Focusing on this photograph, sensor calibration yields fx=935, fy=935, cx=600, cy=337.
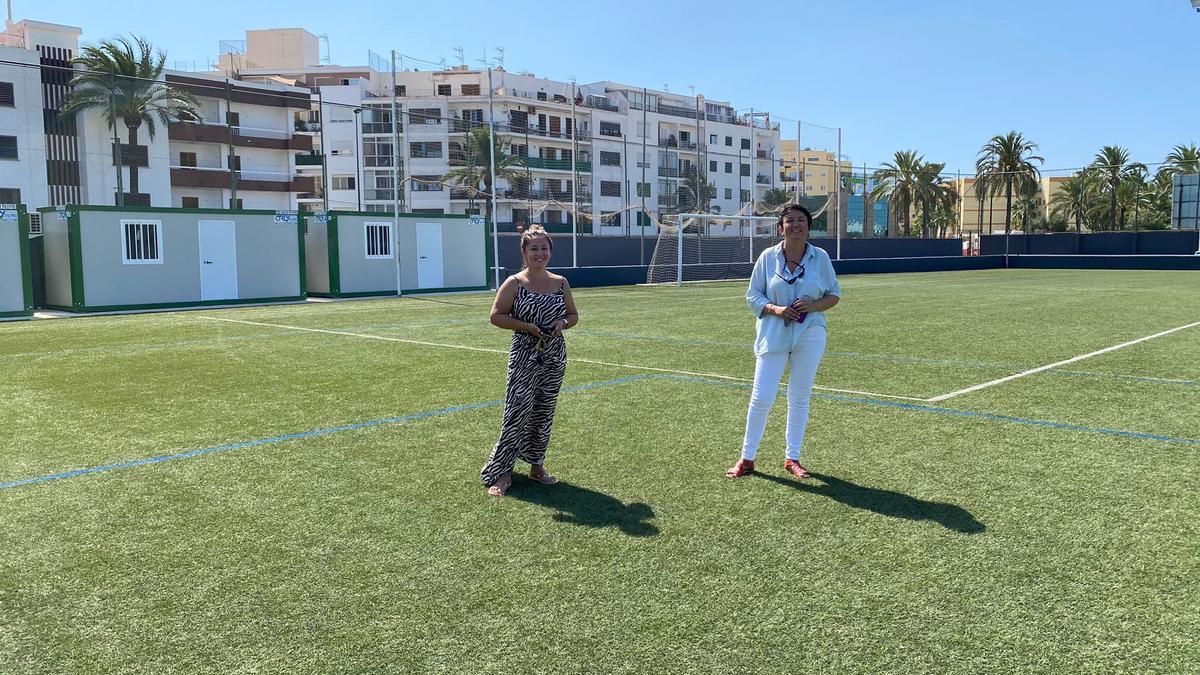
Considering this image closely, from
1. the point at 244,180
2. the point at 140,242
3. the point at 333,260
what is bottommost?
the point at 333,260

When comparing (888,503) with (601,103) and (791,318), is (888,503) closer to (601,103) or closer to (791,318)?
(791,318)

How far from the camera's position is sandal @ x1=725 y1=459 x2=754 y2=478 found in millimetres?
5930

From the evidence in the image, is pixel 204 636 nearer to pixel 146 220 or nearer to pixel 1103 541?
pixel 1103 541

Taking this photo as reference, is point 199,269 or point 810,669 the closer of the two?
point 810,669

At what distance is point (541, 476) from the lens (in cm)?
579

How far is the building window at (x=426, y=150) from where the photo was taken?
69375 mm

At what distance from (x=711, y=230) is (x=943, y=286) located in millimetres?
14530

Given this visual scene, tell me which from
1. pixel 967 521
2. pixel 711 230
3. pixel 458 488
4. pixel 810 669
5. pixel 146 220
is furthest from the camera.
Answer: pixel 711 230

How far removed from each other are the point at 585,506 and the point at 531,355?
3.17 feet

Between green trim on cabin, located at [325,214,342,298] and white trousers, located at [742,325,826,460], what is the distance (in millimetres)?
21514

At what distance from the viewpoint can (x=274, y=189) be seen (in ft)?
196

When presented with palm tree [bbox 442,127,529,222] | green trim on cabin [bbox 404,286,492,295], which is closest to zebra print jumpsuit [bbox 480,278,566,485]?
green trim on cabin [bbox 404,286,492,295]

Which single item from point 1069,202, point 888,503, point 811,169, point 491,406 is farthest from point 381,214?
point 1069,202

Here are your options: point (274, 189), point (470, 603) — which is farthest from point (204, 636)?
point (274, 189)
